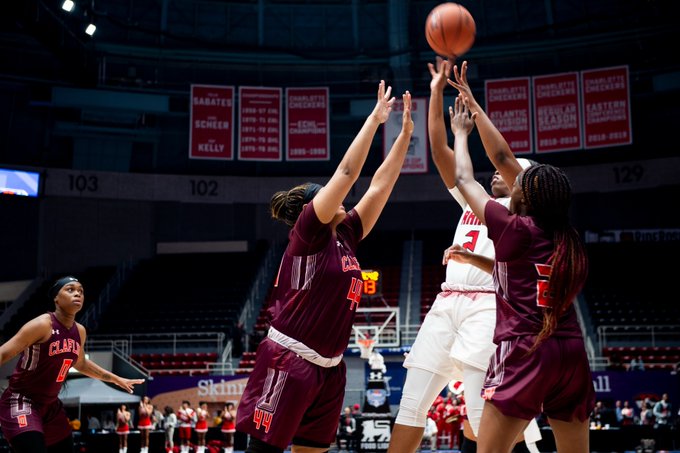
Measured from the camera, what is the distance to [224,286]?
26.5 m

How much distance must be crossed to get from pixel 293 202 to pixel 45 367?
2.85 m

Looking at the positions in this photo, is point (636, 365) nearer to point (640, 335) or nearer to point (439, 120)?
point (640, 335)

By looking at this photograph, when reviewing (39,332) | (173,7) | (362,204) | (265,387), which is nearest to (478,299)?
(362,204)

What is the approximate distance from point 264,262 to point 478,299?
22930mm

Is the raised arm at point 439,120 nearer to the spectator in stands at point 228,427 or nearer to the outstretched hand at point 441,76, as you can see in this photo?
the outstretched hand at point 441,76

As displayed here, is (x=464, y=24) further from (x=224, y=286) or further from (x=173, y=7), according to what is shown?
(x=173, y=7)

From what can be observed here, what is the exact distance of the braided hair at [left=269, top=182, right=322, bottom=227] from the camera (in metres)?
4.51

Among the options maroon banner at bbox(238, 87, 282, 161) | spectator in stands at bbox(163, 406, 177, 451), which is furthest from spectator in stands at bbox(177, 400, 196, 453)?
maroon banner at bbox(238, 87, 282, 161)

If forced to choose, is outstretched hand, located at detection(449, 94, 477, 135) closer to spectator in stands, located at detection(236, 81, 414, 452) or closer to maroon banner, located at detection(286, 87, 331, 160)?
spectator in stands, located at detection(236, 81, 414, 452)

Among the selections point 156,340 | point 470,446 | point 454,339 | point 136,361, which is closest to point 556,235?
point 454,339

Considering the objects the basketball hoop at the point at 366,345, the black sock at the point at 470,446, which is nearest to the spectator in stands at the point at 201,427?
the basketball hoop at the point at 366,345

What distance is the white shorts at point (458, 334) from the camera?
195 inches

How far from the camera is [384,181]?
494 cm

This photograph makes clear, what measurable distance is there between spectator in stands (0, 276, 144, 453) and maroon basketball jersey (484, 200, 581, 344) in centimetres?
330
